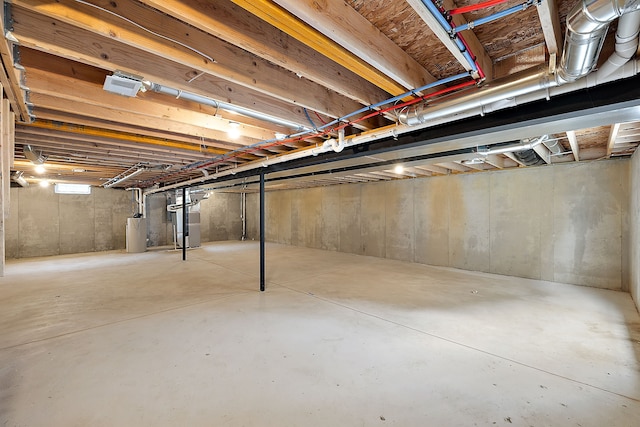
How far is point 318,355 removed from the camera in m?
2.20

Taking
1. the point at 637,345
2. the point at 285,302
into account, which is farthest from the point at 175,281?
the point at 637,345

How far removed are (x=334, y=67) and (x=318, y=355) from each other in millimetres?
2124

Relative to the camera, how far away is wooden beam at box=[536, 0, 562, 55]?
3.63 feet

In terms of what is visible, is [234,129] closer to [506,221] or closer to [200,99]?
[200,99]

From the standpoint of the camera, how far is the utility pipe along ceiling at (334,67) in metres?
1.22

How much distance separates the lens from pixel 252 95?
2.24m

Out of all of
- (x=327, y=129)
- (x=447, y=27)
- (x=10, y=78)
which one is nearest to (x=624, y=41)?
(x=447, y=27)

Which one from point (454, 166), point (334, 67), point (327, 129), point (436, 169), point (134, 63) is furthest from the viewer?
point (436, 169)

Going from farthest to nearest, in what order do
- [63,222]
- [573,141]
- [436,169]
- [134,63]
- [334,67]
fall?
[63,222]
[436,169]
[573,141]
[334,67]
[134,63]

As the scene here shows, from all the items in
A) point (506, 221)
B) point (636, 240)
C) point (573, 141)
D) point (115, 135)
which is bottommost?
point (636, 240)

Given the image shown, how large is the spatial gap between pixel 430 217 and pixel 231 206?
23.8ft

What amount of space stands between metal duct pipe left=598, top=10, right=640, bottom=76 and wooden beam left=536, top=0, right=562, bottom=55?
22cm

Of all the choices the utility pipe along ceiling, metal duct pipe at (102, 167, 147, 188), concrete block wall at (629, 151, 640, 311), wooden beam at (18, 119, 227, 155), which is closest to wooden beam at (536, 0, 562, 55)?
the utility pipe along ceiling

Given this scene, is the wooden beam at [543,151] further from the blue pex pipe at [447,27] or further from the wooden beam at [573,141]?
the blue pex pipe at [447,27]
